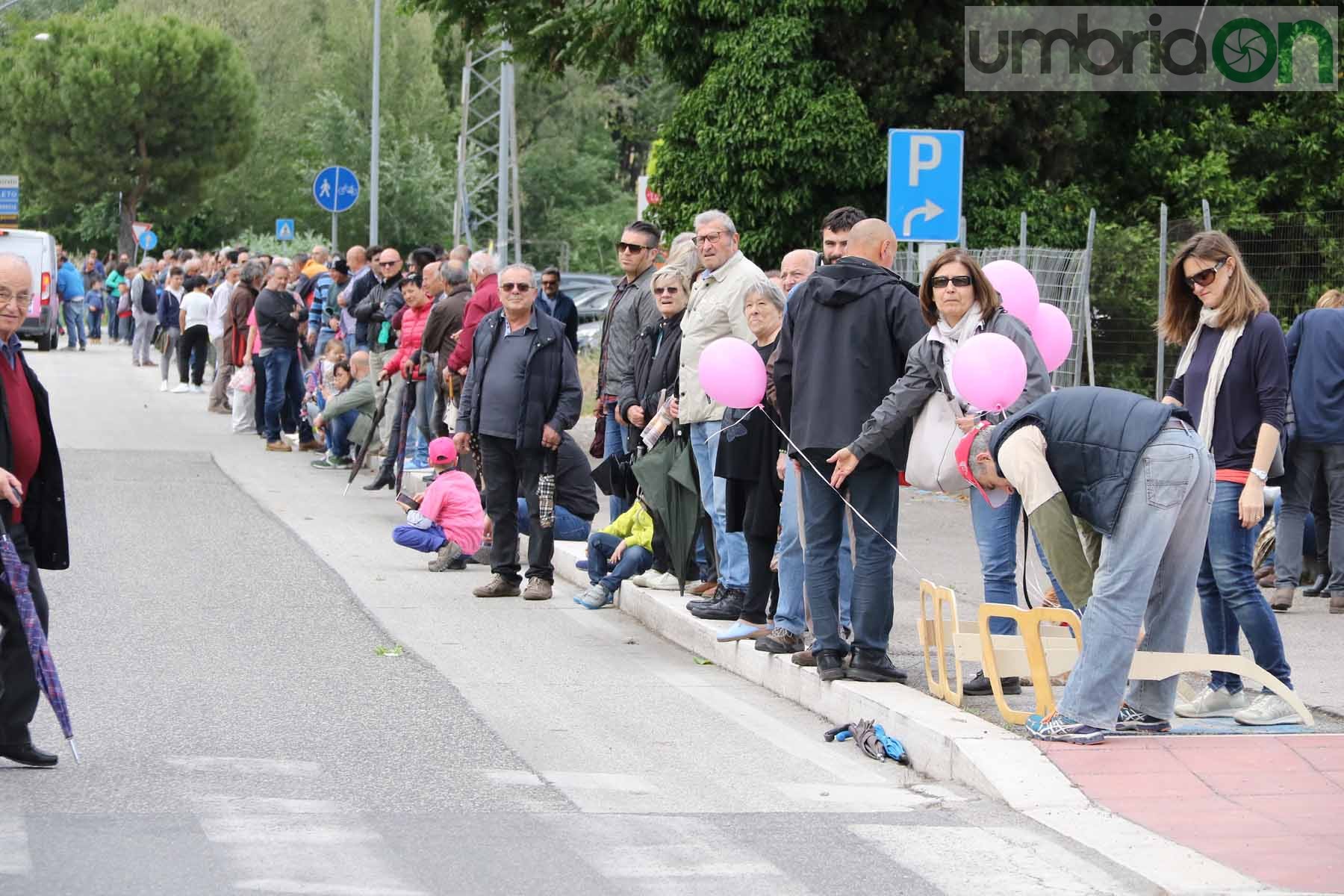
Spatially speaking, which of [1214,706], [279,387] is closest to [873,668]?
[1214,706]

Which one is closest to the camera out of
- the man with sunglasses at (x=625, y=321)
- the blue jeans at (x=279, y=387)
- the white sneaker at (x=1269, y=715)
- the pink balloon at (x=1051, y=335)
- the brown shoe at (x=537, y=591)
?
the white sneaker at (x=1269, y=715)

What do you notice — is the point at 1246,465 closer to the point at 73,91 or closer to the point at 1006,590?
the point at 1006,590

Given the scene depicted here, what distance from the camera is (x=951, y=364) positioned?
7.52 m

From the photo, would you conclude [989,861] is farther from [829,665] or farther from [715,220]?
[715,220]

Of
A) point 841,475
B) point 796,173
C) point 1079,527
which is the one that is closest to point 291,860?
point 841,475

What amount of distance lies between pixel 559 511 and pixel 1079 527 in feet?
19.1

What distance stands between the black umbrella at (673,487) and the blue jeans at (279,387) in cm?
1096

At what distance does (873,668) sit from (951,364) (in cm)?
145

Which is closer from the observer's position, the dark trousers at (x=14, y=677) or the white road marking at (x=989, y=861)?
the white road marking at (x=989, y=861)

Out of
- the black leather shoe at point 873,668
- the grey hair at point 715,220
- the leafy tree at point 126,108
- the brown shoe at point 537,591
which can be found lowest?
the brown shoe at point 537,591

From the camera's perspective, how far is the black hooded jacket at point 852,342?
26.2ft

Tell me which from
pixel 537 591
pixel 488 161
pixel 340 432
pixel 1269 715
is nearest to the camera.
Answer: pixel 1269 715

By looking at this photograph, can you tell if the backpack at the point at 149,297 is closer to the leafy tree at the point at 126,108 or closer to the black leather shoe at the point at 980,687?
the black leather shoe at the point at 980,687

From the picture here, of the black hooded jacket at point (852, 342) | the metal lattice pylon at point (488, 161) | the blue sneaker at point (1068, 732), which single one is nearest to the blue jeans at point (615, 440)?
the black hooded jacket at point (852, 342)
